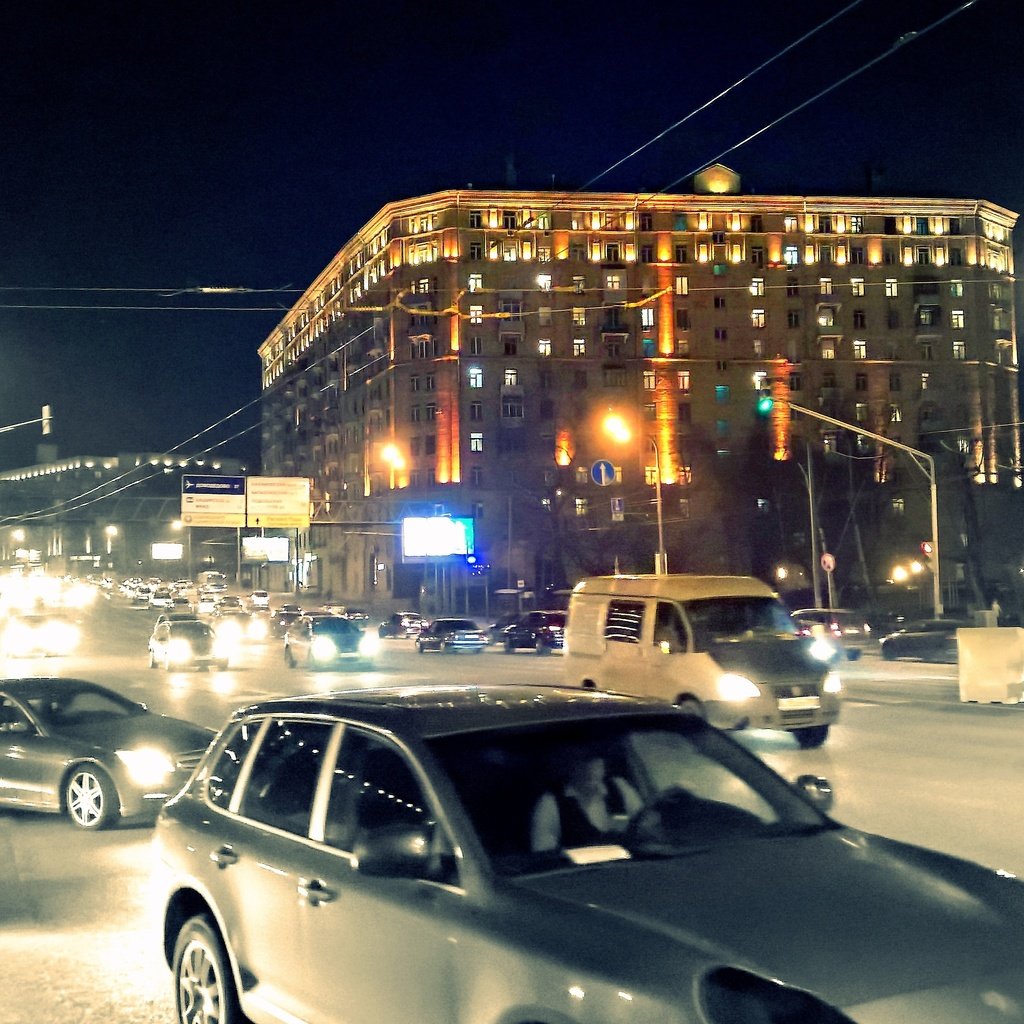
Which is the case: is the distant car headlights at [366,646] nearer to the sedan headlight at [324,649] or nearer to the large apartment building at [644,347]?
the sedan headlight at [324,649]

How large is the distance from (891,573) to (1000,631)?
68.0 meters

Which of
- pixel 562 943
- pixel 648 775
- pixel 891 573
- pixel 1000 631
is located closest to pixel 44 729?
pixel 648 775

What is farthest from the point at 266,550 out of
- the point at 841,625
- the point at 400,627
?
the point at 841,625

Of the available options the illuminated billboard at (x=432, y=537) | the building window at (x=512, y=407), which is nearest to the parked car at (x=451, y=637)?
the illuminated billboard at (x=432, y=537)

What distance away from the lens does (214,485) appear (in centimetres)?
6306

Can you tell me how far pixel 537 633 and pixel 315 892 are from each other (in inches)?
2012

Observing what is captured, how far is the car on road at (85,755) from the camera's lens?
40.3 feet

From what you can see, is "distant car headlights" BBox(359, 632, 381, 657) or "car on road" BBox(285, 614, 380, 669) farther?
"distant car headlights" BBox(359, 632, 381, 657)

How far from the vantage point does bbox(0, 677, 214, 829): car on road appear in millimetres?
12281

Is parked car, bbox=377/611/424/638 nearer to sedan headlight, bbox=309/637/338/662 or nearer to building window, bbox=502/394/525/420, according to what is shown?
sedan headlight, bbox=309/637/338/662

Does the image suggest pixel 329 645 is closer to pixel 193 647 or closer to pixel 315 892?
pixel 193 647

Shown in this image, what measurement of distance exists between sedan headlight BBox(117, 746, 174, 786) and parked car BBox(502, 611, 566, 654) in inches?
1661

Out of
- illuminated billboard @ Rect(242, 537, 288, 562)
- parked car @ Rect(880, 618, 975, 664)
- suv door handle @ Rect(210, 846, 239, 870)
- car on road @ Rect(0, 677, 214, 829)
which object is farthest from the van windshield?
illuminated billboard @ Rect(242, 537, 288, 562)

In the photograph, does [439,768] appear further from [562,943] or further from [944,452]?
[944,452]
